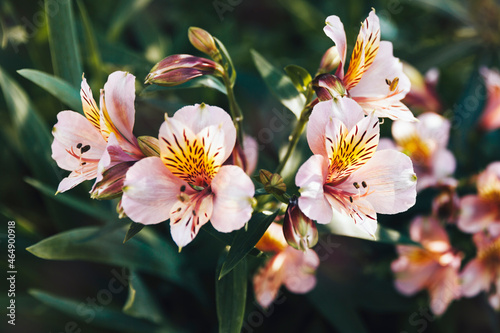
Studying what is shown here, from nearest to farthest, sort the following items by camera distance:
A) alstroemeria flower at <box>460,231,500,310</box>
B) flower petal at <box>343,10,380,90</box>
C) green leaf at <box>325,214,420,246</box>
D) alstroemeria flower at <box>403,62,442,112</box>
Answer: flower petal at <box>343,10,380,90</box> < green leaf at <box>325,214,420,246</box> < alstroemeria flower at <box>460,231,500,310</box> < alstroemeria flower at <box>403,62,442,112</box>

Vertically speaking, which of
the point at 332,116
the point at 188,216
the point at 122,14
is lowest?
the point at 122,14

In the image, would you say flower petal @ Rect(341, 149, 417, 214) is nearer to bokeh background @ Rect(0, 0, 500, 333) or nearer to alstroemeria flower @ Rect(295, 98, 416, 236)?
alstroemeria flower @ Rect(295, 98, 416, 236)

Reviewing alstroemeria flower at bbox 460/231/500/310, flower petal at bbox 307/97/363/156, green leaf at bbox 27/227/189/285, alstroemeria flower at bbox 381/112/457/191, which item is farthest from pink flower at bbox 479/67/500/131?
green leaf at bbox 27/227/189/285

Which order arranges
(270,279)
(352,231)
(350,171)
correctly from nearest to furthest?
(350,171) < (352,231) < (270,279)

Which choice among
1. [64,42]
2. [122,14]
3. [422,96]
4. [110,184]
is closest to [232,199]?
[110,184]

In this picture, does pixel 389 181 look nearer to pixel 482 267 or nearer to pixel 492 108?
pixel 482 267
